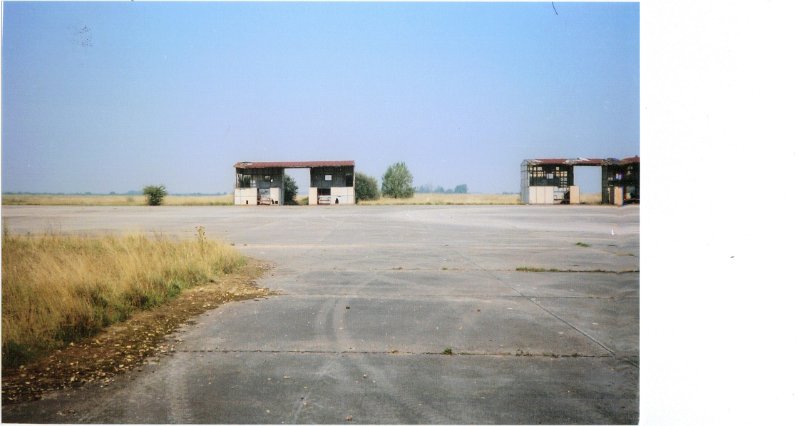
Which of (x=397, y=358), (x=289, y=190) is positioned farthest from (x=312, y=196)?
(x=397, y=358)

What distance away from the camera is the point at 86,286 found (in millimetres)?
5684

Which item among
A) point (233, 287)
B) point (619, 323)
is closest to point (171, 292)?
point (233, 287)

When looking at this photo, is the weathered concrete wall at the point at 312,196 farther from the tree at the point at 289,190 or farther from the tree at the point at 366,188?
the tree at the point at 366,188

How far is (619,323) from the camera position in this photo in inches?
203

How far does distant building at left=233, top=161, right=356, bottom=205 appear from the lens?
1641 inches

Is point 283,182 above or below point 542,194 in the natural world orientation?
above

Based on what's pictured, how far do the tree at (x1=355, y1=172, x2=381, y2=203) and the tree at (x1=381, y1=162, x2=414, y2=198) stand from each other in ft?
3.65

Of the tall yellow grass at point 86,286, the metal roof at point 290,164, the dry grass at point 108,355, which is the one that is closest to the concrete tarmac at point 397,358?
the dry grass at point 108,355

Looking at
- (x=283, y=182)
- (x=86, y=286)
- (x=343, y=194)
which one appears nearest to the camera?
(x=86, y=286)

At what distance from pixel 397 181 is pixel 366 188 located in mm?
3501

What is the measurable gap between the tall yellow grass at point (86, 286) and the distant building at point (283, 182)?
105 feet

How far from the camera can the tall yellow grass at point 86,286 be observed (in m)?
4.25

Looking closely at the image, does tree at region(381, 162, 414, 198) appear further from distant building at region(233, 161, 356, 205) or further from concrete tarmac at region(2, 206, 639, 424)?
concrete tarmac at region(2, 206, 639, 424)

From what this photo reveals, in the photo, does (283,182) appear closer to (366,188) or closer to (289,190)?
(289,190)
